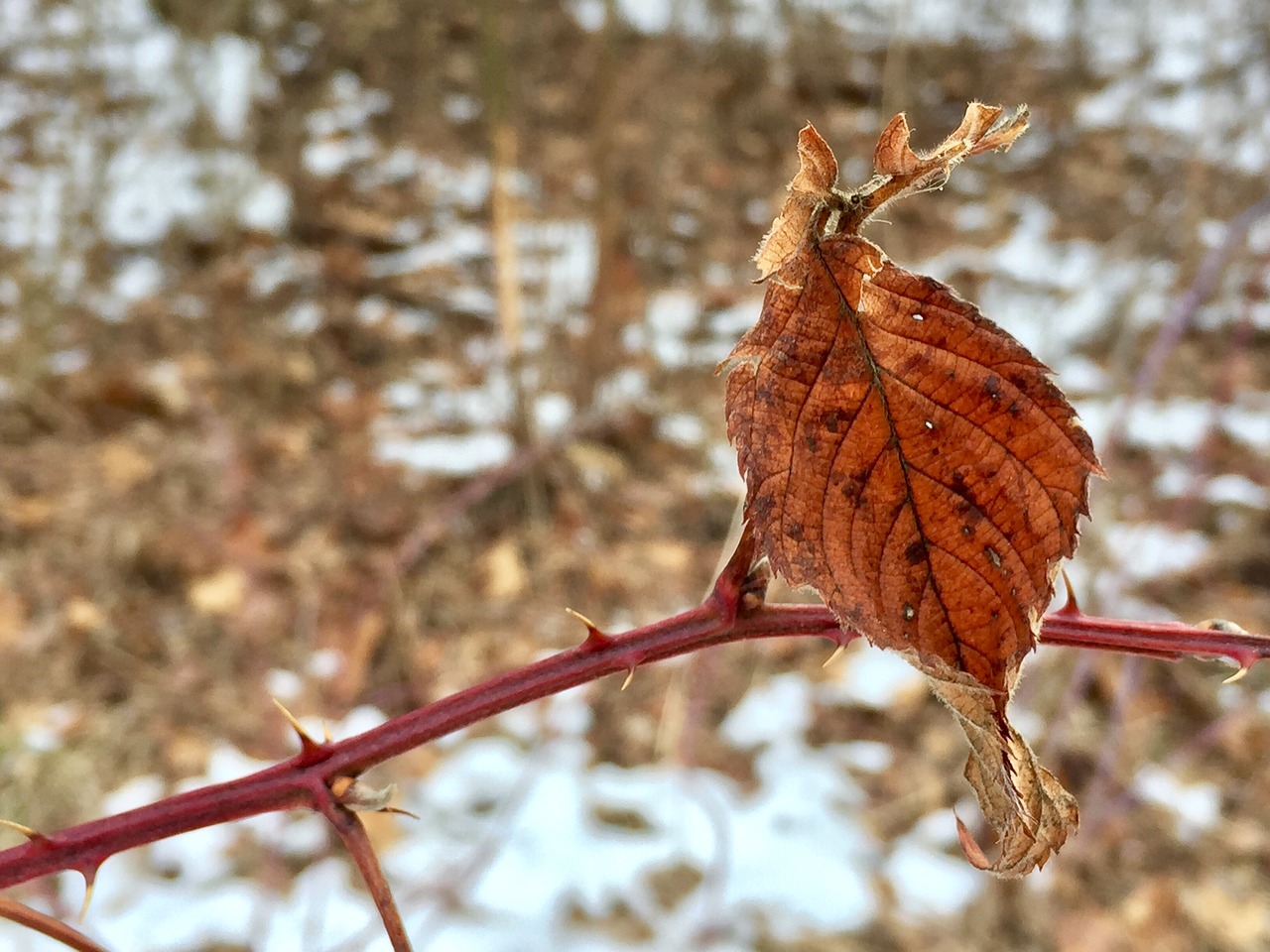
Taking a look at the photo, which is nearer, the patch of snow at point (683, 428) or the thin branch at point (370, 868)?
the thin branch at point (370, 868)

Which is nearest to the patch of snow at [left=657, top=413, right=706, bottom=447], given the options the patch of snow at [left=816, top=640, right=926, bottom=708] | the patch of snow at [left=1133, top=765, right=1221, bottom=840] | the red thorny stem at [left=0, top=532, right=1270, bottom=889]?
the patch of snow at [left=816, top=640, right=926, bottom=708]

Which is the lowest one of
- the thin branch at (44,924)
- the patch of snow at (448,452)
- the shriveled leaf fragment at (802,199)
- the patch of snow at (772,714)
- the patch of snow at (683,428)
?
the thin branch at (44,924)

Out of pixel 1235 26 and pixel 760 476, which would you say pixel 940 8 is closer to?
pixel 1235 26

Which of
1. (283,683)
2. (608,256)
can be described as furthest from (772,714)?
(608,256)

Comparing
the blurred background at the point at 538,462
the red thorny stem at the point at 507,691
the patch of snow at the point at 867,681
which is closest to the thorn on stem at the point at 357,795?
the red thorny stem at the point at 507,691

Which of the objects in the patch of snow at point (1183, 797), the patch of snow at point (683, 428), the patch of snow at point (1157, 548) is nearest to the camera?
the patch of snow at point (1183, 797)

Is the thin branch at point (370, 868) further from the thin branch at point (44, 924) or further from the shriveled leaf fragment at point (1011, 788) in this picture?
the shriveled leaf fragment at point (1011, 788)

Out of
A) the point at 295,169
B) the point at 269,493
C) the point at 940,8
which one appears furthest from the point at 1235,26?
the point at 269,493
